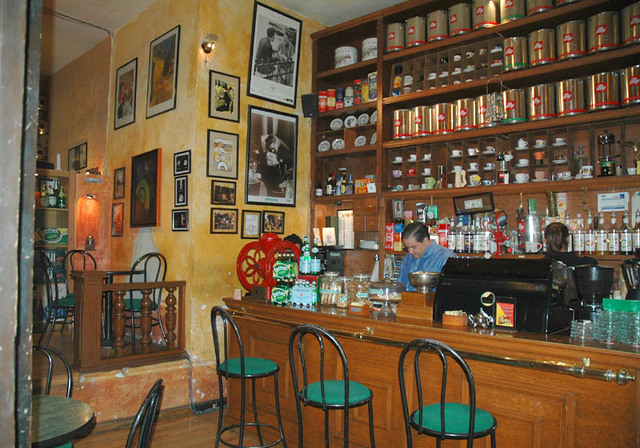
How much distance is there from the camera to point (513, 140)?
450 centimetres

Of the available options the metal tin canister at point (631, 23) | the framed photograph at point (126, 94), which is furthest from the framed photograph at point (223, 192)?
the metal tin canister at point (631, 23)

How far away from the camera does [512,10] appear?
14.3 feet

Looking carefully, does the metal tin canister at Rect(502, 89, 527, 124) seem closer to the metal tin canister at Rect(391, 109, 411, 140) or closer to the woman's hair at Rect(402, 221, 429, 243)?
the metal tin canister at Rect(391, 109, 411, 140)

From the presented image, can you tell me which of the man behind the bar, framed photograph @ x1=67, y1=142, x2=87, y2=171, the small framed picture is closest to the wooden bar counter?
the man behind the bar

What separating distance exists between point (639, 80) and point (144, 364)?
454 cm

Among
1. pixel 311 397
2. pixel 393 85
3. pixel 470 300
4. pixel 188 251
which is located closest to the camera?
pixel 311 397

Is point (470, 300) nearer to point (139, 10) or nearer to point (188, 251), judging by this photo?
point (188, 251)

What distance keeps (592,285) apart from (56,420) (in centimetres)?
261

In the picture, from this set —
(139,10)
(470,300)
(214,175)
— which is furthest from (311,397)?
(139,10)

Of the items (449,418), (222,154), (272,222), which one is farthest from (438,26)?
(449,418)

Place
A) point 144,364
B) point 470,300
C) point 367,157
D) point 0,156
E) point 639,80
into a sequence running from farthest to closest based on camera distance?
1. point 367,157
2. point 144,364
3. point 639,80
4. point 470,300
5. point 0,156

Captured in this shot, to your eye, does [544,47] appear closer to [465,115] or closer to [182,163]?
[465,115]

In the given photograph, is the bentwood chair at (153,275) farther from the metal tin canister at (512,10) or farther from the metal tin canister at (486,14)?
the metal tin canister at (512,10)

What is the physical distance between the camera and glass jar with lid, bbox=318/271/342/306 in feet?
12.1
